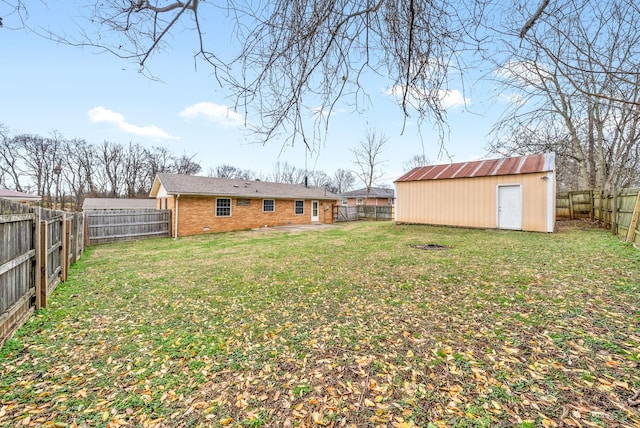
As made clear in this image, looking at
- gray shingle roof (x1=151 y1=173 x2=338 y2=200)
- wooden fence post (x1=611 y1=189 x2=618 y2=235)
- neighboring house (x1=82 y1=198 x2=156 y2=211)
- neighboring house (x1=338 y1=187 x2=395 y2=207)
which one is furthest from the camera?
neighboring house (x1=338 y1=187 x2=395 y2=207)

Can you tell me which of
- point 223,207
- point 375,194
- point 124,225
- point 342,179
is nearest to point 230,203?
point 223,207

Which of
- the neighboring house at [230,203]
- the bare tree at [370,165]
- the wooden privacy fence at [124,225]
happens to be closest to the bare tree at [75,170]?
the neighboring house at [230,203]

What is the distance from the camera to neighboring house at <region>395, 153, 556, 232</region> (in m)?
10.1

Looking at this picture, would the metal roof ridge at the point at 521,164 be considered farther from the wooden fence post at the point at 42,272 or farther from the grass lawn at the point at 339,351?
the wooden fence post at the point at 42,272

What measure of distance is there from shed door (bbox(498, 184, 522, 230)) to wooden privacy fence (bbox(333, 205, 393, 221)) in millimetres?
10957

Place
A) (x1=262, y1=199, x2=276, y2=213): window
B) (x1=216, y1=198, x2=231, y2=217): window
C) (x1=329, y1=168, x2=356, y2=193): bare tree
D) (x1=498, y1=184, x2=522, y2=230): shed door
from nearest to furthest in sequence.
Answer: (x1=498, y1=184, x2=522, y2=230): shed door
(x1=216, y1=198, x2=231, y2=217): window
(x1=262, y1=199, x2=276, y2=213): window
(x1=329, y1=168, x2=356, y2=193): bare tree

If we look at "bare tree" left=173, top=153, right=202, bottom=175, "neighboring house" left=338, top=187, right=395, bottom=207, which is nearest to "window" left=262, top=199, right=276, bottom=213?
"neighboring house" left=338, top=187, right=395, bottom=207

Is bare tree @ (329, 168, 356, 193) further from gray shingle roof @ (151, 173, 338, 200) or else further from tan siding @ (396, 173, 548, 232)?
tan siding @ (396, 173, 548, 232)

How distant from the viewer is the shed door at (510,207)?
10.6m

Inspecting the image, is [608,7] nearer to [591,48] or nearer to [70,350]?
[591,48]

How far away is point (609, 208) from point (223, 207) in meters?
16.3

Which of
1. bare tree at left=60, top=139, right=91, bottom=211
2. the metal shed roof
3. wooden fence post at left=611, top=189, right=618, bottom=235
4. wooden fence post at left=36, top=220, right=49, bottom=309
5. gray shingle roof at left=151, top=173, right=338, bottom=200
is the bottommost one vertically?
wooden fence post at left=36, top=220, right=49, bottom=309

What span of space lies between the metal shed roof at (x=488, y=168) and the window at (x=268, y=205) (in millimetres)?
7561

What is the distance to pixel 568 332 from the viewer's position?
9.20 ft
